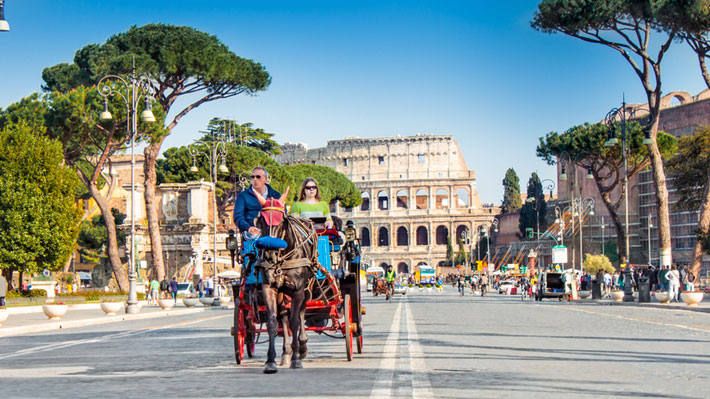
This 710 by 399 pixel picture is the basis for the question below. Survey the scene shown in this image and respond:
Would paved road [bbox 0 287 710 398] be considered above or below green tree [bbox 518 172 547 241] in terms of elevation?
below

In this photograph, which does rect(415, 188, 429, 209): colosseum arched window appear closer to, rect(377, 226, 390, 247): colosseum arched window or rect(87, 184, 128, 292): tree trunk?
rect(377, 226, 390, 247): colosseum arched window

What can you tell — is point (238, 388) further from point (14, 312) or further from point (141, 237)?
point (141, 237)

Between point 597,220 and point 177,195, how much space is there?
45.3 metres

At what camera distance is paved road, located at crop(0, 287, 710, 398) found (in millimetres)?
7312

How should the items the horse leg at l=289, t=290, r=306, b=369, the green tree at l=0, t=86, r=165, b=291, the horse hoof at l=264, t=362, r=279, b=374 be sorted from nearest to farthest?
the horse hoof at l=264, t=362, r=279, b=374
the horse leg at l=289, t=290, r=306, b=369
the green tree at l=0, t=86, r=165, b=291

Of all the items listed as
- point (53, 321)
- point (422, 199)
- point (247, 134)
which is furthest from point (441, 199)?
point (53, 321)

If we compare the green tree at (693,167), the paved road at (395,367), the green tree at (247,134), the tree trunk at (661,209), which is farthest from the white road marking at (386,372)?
the green tree at (247,134)

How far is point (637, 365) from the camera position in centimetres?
931

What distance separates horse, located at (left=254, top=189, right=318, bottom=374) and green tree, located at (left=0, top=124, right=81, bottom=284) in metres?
29.5

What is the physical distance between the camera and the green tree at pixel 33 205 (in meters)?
36.1

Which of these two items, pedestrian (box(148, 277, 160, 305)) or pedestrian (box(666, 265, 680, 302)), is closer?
pedestrian (box(666, 265, 680, 302))

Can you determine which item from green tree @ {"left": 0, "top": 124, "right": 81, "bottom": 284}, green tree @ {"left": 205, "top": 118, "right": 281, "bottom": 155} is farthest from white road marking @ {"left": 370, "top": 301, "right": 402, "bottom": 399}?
green tree @ {"left": 205, "top": 118, "right": 281, "bottom": 155}

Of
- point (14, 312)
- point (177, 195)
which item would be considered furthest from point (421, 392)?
point (177, 195)

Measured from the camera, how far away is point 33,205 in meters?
36.3
